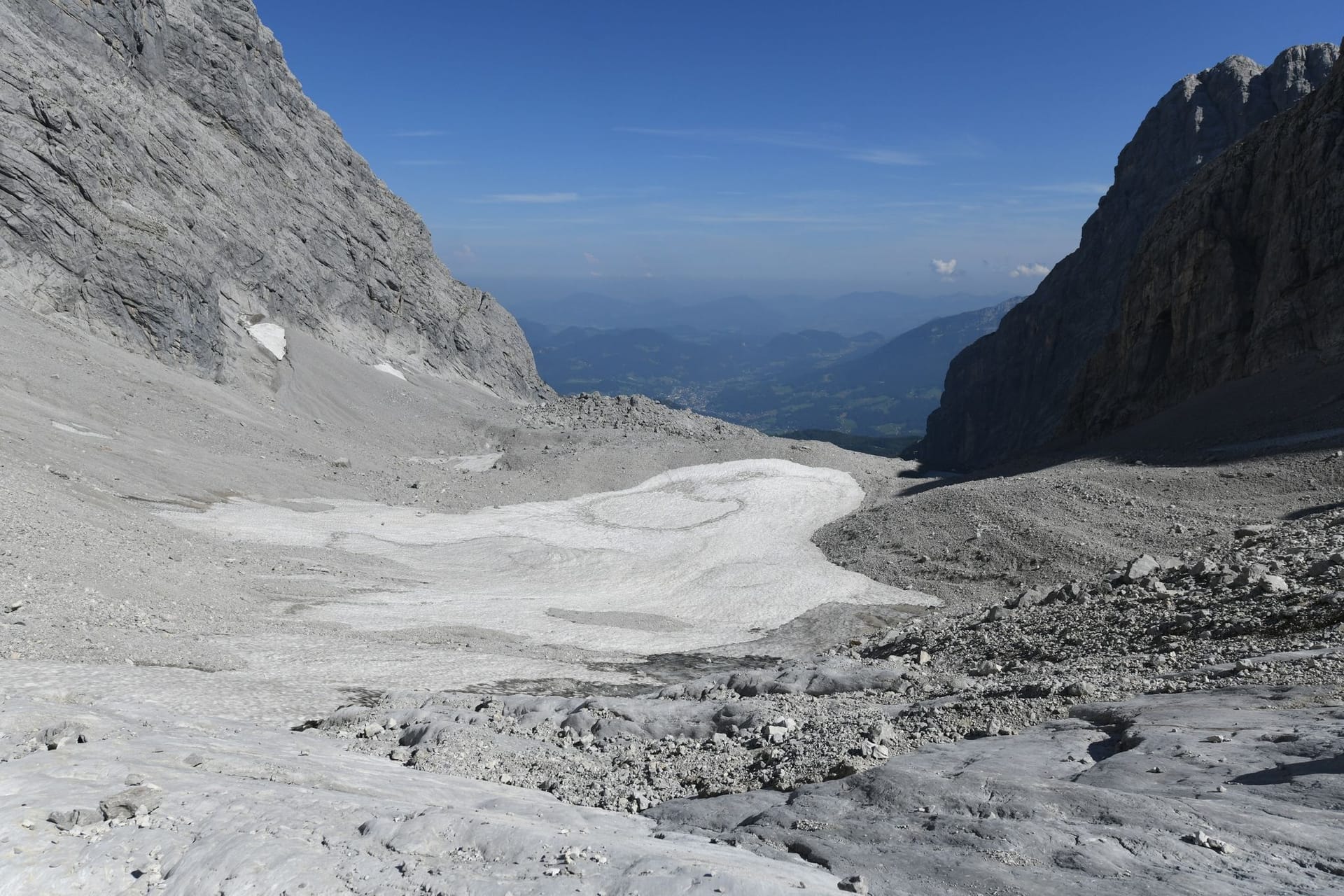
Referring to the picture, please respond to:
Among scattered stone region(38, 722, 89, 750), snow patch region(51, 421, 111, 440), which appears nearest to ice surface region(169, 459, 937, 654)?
snow patch region(51, 421, 111, 440)

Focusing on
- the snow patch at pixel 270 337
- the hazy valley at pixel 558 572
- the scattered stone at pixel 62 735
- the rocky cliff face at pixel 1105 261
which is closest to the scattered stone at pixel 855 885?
the hazy valley at pixel 558 572

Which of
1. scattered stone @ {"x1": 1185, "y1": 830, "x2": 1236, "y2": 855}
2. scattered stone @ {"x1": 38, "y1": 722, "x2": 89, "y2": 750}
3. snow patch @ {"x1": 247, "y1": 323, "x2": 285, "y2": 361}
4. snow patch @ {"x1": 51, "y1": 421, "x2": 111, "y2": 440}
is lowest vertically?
scattered stone @ {"x1": 38, "y1": 722, "x2": 89, "y2": 750}

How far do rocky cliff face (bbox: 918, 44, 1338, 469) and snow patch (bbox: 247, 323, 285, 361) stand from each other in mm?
57450

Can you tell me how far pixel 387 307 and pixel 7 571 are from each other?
55689 millimetres

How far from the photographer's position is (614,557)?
34938 millimetres

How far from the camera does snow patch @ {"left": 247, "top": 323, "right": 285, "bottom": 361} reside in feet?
185

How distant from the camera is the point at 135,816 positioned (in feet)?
28.1

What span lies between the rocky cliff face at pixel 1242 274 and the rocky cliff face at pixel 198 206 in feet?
175

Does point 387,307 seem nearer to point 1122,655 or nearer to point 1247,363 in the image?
point 1247,363

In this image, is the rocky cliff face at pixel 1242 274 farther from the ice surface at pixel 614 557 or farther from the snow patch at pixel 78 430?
the snow patch at pixel 78 430

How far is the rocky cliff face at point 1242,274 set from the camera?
42531 mm

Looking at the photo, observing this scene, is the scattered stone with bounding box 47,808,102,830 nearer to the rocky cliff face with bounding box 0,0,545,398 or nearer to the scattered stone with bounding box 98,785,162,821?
Result: the scattered stone with bounding box 98,785,162,821

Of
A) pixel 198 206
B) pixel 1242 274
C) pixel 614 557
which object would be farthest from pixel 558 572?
pixel 198 206

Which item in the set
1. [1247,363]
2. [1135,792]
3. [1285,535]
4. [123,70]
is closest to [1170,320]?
[1247,363]
